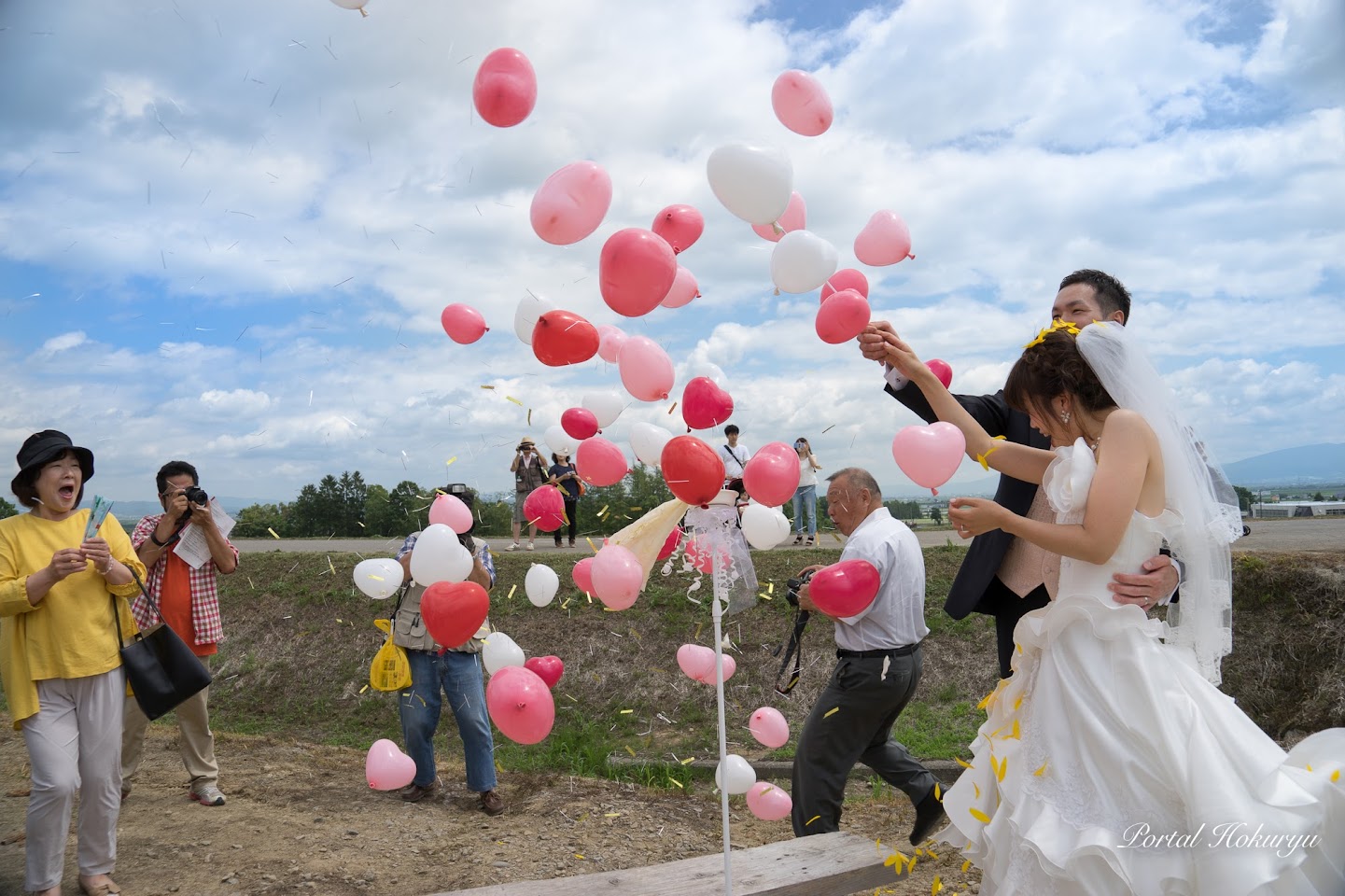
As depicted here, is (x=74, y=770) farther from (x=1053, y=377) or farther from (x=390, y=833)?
(x=1053, y=377)

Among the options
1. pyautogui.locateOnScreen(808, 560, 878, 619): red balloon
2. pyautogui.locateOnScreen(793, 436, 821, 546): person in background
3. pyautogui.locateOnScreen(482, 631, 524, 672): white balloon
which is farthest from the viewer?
pyautogui.locateOnScreen(793, 436, 821, 546): person in background

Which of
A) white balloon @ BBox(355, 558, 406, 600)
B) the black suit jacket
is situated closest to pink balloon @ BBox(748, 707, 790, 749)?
the black suit jacket

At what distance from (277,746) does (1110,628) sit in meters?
6.45

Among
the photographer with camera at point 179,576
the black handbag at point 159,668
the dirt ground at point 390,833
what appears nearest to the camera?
the black handbag at point 159,668

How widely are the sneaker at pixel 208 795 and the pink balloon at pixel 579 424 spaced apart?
11.2ft

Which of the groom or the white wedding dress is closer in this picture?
the white wedding dress

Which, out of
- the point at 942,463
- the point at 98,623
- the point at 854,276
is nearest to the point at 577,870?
the point at 98,623

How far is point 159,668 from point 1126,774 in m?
3.69

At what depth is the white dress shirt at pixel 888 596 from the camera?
3.87 m

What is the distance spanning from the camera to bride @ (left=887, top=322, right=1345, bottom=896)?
1846 millimetres

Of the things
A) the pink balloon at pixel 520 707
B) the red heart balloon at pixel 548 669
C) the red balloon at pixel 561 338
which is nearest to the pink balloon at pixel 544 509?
the red heart balloon at pixel 548 669

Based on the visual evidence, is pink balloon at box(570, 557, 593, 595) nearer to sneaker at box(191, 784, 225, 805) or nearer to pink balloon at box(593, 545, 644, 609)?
pink balloon at box(593, 545, 644, 609)

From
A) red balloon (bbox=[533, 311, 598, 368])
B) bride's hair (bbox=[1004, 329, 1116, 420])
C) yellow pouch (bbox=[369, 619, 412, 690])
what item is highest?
red balloon (bbox=[533, 311, 598, 368])

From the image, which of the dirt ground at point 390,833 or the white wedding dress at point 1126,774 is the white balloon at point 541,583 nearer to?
the dirt ground at point 390,833
